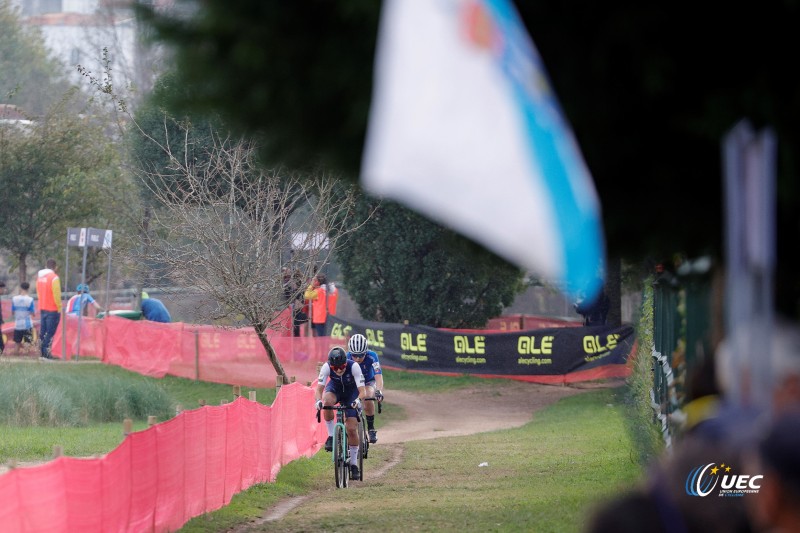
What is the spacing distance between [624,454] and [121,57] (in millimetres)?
62349

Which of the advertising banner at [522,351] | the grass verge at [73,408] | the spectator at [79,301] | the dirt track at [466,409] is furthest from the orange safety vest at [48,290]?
the dirt track at [466,409]

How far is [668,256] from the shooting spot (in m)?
4.77

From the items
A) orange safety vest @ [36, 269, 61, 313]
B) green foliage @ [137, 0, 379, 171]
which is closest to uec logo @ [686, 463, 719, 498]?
green foliage @ [137, 0, 379, 171]

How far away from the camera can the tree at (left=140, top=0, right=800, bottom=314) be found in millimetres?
3709

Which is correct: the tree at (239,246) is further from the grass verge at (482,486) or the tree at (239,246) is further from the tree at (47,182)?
the tree at (47,182)

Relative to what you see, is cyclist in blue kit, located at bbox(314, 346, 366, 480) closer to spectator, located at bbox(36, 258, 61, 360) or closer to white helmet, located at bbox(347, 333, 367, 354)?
white helmet, located at bbox(347, 333, 367, 354)

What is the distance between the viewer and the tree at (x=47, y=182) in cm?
3731

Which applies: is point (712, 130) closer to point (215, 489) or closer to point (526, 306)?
point (215, 489)

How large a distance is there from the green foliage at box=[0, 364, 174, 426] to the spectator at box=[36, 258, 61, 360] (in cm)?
583

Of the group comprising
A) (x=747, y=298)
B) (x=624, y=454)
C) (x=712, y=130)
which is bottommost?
(x=624, y=454)

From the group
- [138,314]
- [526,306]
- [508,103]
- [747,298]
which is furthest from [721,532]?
[526,306]

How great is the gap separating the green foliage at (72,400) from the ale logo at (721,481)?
16.3 m

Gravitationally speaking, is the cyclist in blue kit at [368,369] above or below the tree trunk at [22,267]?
below

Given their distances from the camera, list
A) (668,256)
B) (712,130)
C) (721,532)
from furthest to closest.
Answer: (668,256) → (712,130) → (721,532)
